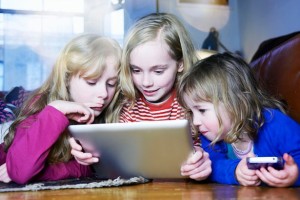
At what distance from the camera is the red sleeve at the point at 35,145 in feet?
3.28

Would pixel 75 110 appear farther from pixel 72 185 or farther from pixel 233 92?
pixel 233 92

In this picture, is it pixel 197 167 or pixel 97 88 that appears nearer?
pixel 197 167

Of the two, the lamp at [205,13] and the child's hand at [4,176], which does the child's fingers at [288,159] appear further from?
the lamp at [205,13]

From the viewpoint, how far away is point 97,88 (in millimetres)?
1173

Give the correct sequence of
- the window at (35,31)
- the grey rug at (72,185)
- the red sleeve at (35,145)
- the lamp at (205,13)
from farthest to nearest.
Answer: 1. the lamp at (205,13)
2. the window at (35,31)
3. the red sleeve at (35,145)
4. the grey rug at (72,185)

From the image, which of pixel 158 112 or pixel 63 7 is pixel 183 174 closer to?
pixel 158 112

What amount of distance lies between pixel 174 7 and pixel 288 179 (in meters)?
3.05

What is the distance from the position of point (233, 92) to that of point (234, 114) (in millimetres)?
57

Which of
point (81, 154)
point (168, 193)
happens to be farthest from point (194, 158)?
point (81, 154)

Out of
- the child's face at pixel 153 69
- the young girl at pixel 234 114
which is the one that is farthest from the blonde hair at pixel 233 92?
the child's face at pixel 153 69

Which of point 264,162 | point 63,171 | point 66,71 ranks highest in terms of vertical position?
point 66,71

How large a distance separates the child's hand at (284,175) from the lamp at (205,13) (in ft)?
9.60

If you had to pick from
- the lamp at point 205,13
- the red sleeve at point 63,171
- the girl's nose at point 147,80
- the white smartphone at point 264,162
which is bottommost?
the red sleeve at point 63,171

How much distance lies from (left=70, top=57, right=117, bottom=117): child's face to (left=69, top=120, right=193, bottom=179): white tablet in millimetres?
206
